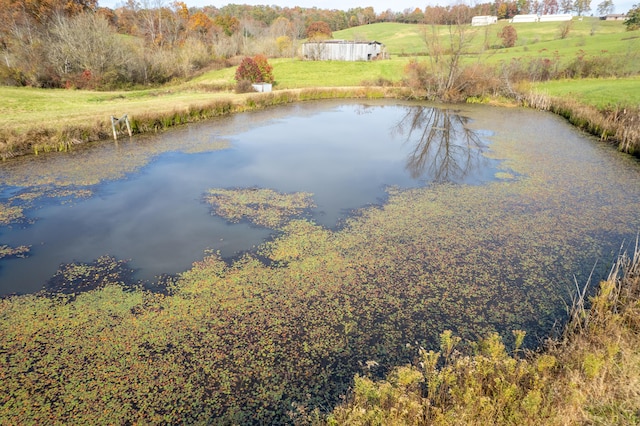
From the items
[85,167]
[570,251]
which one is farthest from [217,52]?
[570,251]

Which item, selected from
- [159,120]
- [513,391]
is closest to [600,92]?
[159,120]

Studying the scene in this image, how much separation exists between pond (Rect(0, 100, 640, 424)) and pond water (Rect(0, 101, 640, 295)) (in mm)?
56

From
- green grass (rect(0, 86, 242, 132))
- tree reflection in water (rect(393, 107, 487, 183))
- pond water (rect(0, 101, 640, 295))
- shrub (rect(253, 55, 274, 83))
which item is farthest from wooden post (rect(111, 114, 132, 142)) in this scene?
shrub (rect(253, 55, 274, 83))

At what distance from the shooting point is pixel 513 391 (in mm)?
2389

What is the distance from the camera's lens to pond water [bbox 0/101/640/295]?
17.8 ft

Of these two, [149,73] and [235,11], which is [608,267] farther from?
[235,11]

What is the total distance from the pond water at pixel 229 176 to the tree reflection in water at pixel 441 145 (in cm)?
5

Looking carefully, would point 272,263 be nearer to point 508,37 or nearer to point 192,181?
point 192,181

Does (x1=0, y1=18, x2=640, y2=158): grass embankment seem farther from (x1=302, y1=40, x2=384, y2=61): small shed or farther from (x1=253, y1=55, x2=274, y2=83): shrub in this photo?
(x1=302, y1=40, x2=384, y2=61): small shed

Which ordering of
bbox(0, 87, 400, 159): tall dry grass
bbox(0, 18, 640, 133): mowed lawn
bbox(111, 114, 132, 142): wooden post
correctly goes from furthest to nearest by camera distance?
bbox(0, 18, 640, 133): mowed lawn, bbox(111, 114, 132, 142): wooden post, bbox(0, 87, 400, 159): tall dry grass

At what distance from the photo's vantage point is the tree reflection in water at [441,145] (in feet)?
29.4

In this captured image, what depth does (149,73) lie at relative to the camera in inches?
940

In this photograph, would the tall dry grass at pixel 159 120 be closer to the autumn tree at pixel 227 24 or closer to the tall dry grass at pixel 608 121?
the tall dry grass at pixel 608 121

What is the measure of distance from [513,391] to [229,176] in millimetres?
7141
